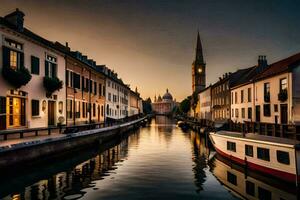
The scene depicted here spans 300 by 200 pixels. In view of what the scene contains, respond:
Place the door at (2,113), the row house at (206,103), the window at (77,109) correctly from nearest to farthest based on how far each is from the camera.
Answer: the door at (2,113) < the window at (77,109) < the row house at (206,103)

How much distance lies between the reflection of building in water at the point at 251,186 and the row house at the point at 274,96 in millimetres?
10482

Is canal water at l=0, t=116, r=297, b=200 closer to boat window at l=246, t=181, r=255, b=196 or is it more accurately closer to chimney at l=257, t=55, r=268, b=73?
boat window at l=246, t=181, r=255, b=196

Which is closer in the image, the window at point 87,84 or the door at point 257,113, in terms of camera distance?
the door at point 257,113

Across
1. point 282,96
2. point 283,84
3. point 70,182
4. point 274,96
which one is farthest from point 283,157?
point 274,96

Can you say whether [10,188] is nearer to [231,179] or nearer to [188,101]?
[231,179]

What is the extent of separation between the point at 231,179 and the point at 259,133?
236 inches

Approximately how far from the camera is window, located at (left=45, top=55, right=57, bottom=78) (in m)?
27.8

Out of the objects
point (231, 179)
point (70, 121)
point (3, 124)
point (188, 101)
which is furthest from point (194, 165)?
point (188, 101)

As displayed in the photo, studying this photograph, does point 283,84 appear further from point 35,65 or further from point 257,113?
point 35,65

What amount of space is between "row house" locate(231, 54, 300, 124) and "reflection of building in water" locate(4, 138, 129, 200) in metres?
18.4

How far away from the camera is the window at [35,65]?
24.8 meters

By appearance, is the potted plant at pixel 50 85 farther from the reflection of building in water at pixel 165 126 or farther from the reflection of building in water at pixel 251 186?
the reflection of building in water at pixel 165 126

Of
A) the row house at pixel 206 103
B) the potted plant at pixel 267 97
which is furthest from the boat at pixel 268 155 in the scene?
the row house at pixel 206 103

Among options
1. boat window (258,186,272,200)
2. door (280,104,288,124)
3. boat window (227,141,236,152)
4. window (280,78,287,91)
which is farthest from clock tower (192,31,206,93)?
boat window (258,186,272,200)
